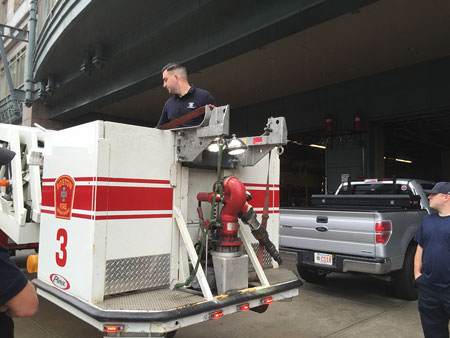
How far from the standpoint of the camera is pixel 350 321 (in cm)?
493

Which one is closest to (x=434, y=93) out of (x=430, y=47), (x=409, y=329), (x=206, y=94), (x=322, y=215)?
(x=430, y=47)

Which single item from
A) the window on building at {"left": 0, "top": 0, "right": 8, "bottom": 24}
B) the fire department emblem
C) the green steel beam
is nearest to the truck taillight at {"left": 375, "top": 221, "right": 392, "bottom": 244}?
the green steel beam

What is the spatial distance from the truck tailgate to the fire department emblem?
3.92 metres

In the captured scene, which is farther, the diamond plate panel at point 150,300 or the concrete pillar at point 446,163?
the concrete pillar at point 446,163

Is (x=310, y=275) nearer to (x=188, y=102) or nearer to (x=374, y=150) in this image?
(x=188, y=102)

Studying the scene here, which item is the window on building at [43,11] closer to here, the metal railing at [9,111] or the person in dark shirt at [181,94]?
the metal railing at [9,111]

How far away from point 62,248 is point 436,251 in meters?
3.12

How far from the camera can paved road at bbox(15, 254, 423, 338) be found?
440 cm

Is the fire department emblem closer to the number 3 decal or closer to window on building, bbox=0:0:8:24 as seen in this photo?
the number 3 decal

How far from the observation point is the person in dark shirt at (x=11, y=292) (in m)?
1.65

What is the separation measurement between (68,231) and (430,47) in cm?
1020

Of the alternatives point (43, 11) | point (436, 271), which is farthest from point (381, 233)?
point (43, 11)

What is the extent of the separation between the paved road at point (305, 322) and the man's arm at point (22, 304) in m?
2.73

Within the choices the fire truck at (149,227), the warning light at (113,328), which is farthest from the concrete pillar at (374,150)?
the warning light at (113,328)
